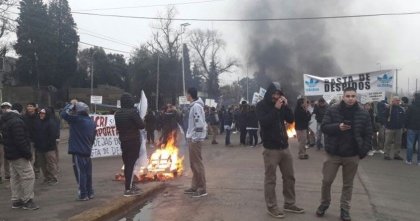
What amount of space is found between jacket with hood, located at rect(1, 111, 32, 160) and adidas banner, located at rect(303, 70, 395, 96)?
39.1 feet

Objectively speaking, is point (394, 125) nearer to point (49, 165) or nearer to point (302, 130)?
point (302, 130)

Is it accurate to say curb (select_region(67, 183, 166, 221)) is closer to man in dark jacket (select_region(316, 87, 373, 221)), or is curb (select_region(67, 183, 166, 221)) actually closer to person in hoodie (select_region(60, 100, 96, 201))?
person in hoodie (select_region(60, 100, 96, 201))

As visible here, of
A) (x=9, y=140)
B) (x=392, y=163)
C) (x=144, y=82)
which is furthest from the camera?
(x=144, y=82)

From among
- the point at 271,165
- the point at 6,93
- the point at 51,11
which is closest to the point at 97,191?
the point at 271,165

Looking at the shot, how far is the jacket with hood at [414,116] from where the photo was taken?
11867mm

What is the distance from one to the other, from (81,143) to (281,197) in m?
3.40

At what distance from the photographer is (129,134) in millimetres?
7801

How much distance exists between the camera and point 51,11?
56719 mm

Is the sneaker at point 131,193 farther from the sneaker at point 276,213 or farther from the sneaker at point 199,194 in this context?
the sneaker at point 276,213

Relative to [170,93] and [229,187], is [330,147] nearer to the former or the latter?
[229,187]

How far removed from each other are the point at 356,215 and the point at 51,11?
5585 centimetres

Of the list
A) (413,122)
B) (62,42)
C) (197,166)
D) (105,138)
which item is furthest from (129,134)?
(62,42)

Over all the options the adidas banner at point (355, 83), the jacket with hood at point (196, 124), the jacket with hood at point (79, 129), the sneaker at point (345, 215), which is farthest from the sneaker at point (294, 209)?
the adidas banner at point (355, 83)

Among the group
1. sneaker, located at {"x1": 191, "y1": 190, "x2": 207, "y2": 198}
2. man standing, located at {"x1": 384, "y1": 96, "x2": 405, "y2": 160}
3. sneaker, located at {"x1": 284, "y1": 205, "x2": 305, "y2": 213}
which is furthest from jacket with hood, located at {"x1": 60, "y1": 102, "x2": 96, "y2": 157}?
man standing, located at {"x1": 384, "y1": 96, "x2": 405, "y2": 160}
